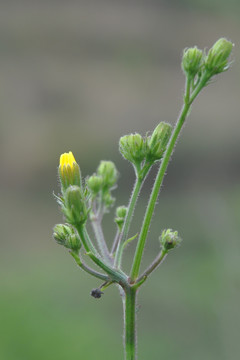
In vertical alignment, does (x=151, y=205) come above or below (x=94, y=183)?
below

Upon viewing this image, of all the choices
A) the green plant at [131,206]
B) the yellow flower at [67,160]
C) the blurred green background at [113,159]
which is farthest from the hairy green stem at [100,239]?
the blurred green background at [113,159]

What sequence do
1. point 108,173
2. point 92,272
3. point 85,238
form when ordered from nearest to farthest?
point 92,272 → point 85,238 → point 108,173

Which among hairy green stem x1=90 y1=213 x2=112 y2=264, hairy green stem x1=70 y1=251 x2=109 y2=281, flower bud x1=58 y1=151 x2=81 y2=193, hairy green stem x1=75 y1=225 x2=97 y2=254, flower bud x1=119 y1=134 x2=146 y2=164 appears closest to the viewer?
hairy green stem x1=70 y1=251 x2=109 y2=281

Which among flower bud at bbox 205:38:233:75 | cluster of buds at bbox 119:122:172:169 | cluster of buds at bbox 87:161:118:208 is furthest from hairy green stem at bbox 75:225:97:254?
flower bud at bbox 205:38:233:75

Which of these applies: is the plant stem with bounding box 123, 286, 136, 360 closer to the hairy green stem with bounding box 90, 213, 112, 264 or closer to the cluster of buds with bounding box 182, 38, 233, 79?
the hairy green stem with bounding box 90, 213, 112, 264

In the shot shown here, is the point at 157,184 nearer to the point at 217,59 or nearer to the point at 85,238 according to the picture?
the point at 85,238

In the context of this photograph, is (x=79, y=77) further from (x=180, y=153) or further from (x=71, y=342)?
(x=71, y=342)

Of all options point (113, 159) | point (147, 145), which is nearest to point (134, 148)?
point (147, 145)

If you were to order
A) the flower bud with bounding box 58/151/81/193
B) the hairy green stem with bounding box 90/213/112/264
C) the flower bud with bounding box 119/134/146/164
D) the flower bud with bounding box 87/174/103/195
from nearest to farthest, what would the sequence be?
the hairy green stem with bounding box 90/213/112/264, the flower bud with bounding box 58/151/81/193, the flower bud with bounding box 119/134/146/164, the flower bud with bounding box 87/174/103/195
